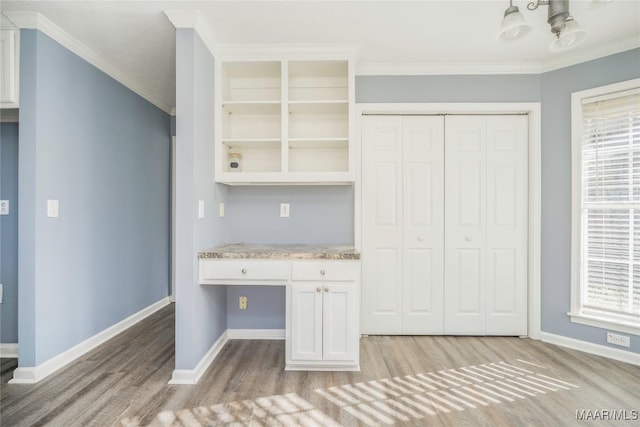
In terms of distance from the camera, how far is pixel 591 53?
101 inches

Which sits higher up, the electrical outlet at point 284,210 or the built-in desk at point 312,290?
the electrical outlet at point 284,210

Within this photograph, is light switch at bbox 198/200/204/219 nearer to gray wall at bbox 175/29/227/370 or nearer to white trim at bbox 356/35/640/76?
gray wall at bbox 175/29/227/370

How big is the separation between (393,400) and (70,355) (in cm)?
246

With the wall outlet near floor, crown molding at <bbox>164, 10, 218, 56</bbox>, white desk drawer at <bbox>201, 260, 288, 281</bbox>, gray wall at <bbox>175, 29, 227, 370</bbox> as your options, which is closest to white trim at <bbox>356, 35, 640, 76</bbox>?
crown molding at <bbox>164, 10, 218, 56</bbox>

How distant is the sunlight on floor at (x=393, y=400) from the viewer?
1734 millimetres

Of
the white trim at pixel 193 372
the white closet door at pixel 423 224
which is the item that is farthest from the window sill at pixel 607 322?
the white trim at pixel 193 372

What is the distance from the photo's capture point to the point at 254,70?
2.69 meters

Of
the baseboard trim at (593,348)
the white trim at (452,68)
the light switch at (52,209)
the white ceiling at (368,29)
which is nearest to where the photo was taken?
the white ceiling at (368,29)

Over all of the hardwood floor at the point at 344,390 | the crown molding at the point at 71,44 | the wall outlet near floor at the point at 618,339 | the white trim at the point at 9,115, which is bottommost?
the hardwood floor at the point at 344,390

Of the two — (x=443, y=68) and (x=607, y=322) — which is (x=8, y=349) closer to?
(x=443, y=68)

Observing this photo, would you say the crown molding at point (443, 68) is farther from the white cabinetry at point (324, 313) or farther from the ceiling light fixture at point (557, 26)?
the white cabinetry at point (324, 313)

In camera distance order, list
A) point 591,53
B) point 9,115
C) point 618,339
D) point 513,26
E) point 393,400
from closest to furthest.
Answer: point 513,26 → point 393,400 → point 9,115 → point 618,339 → point 591,53

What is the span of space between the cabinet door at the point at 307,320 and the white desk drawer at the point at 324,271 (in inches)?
2.6

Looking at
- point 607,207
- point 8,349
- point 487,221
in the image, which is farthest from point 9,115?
point 607,207
